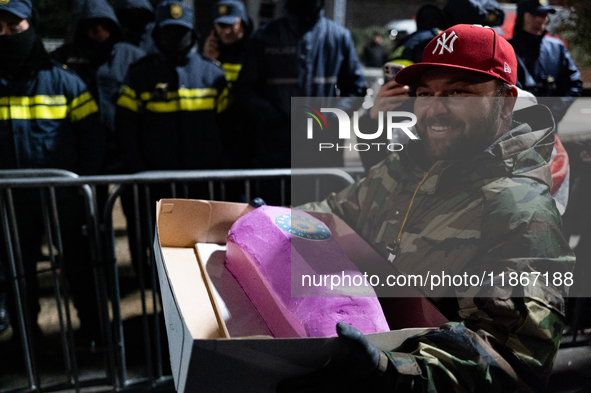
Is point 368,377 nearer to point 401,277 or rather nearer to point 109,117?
point 401,277

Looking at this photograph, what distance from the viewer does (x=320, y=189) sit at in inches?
125

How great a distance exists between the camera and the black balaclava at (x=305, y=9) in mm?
3729

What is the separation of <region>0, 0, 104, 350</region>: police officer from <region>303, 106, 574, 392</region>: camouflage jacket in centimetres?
227

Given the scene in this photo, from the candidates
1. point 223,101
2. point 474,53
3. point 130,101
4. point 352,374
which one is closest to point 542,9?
point 223,101

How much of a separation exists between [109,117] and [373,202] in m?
3.03

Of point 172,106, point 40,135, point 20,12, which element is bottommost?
point 40,135

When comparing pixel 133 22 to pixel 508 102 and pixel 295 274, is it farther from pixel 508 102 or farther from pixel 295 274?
pixel 295 274

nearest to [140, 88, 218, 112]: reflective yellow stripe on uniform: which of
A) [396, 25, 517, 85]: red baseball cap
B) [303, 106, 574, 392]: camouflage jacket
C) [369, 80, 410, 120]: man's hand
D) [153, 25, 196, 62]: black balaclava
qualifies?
[153, 25, 196, 62]: black balaclava

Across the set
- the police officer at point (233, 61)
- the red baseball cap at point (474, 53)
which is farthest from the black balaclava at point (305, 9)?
the red baseball cap at point (474, 53)

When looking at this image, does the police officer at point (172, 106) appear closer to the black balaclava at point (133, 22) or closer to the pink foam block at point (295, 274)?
the black balaclava at point (133, 22)

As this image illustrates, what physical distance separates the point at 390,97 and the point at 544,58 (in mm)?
3091

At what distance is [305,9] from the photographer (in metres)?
3.75

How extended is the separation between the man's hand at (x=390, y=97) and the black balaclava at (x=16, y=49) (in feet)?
7.40

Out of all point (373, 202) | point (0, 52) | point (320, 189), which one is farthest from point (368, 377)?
point (0, 52)
